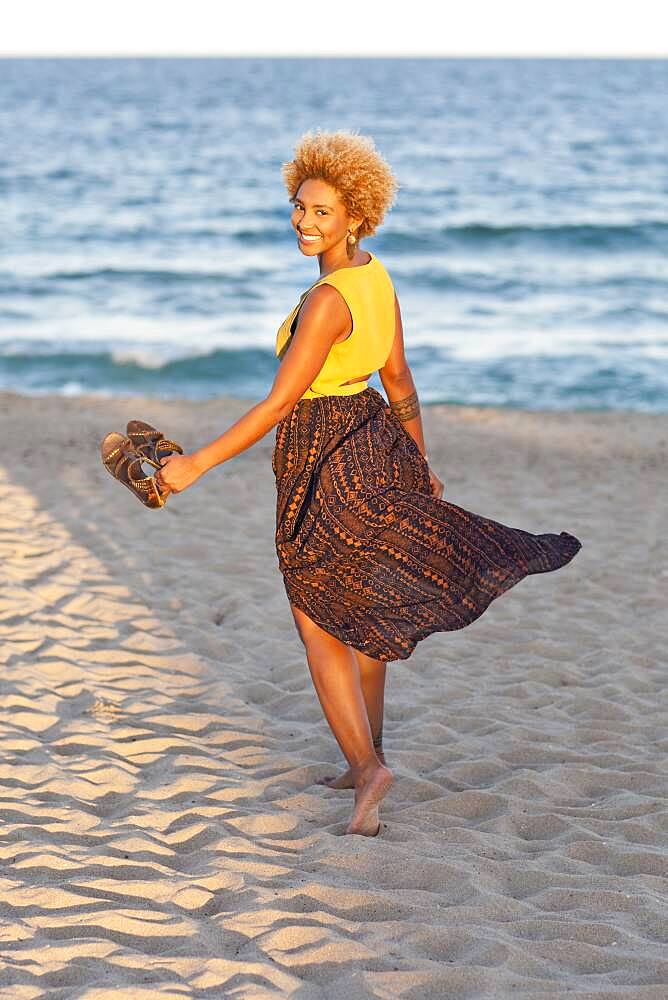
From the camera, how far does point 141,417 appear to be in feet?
33.7

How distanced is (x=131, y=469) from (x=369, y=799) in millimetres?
1132

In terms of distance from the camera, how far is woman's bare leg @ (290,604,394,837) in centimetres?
332

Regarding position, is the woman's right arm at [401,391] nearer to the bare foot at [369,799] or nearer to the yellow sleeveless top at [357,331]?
the yellow sleeveless top at [357,331]

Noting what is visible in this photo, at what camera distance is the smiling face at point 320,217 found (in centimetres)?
319

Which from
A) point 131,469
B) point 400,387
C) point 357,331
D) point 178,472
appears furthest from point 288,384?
point 400,387

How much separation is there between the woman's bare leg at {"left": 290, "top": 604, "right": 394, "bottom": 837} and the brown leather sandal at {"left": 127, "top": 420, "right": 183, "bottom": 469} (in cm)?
56

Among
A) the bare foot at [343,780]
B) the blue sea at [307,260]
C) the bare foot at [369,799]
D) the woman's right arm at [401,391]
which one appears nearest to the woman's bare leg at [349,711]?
the bare foot at [369,799]

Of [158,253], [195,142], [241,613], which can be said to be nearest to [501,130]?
[195,142]

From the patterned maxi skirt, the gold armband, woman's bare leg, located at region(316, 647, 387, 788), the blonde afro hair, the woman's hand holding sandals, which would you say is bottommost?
woman's bare leg, located at region(316, 647, 387, 788)

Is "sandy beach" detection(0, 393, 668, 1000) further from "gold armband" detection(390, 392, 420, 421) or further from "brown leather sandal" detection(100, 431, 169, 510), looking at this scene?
"gold armband" detection(390, 392, 420, 421)

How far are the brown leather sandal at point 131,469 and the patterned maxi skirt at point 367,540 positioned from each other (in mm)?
363

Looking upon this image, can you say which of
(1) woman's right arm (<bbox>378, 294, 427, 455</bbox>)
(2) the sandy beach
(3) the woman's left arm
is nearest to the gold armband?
(1) woman's right arm (<bbox>378, 294, 427, 455</bbox>)

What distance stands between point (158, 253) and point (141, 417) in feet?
34.6

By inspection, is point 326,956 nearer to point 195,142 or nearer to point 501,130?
point 195,142
